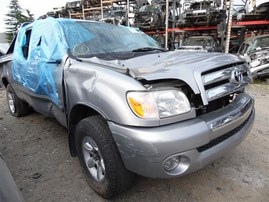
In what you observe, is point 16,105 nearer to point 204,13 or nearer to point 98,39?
point 98,39

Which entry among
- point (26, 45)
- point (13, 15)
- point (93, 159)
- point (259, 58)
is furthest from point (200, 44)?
point (13, 15)

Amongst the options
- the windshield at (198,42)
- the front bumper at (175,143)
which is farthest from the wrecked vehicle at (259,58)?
the front bumper at (175,143)

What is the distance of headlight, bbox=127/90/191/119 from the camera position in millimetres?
1791

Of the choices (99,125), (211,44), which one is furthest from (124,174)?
(211,44)

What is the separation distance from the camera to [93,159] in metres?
2.36

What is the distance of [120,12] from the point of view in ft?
55.7

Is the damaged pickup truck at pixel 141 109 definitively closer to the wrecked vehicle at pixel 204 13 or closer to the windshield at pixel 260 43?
the windshield at pixel 260 43

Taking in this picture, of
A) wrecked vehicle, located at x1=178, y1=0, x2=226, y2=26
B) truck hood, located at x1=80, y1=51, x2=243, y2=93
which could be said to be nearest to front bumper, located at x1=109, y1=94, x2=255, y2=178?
truck hood, located at x1=80, y1=51, x2=243, y2=93

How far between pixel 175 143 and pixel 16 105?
4007 millimetres

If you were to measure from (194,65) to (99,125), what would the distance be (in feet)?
3.15

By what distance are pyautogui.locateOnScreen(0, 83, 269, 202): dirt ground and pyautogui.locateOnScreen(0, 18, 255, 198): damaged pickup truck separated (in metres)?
0.32

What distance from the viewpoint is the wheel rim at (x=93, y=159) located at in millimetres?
2252

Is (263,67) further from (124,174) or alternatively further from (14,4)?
(14,4)

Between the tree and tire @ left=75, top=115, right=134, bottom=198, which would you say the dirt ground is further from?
the tree
